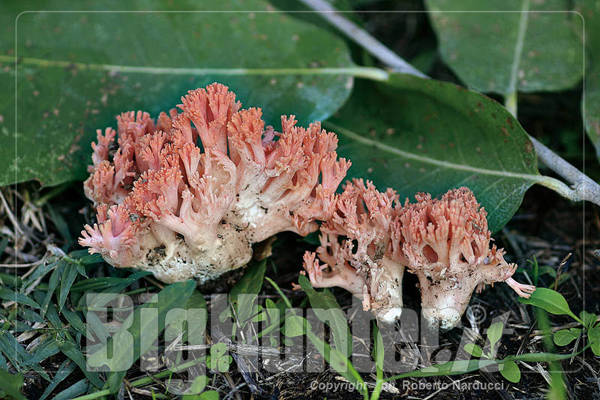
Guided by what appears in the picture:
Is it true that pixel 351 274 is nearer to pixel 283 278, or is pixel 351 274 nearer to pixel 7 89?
pixel 283 278

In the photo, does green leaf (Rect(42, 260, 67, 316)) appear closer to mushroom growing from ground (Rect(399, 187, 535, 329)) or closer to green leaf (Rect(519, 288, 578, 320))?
mushroom growing from ground (Rect(399, 187, 535, 329))

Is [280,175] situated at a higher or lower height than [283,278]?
higher

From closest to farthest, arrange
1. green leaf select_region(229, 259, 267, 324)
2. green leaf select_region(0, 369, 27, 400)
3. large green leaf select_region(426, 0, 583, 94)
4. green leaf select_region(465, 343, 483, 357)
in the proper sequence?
green leaf select_region(0, 369, 27, 400)
green leaf select_region(465, 343, 483, 357)
green leaf select_region(229, 259, 267, 324)
large green leaf select_region(426, 0, 583, 94)

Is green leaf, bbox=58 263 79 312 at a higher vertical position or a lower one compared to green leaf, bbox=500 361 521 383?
higher

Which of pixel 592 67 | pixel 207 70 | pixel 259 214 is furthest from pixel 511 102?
pixel 207 70

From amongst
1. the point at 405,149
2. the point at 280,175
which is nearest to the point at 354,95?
the point at 405,149

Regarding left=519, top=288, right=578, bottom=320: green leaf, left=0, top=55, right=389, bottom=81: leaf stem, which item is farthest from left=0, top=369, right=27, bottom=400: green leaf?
left=519, top=288, right=578, bottom=320: green leaf
